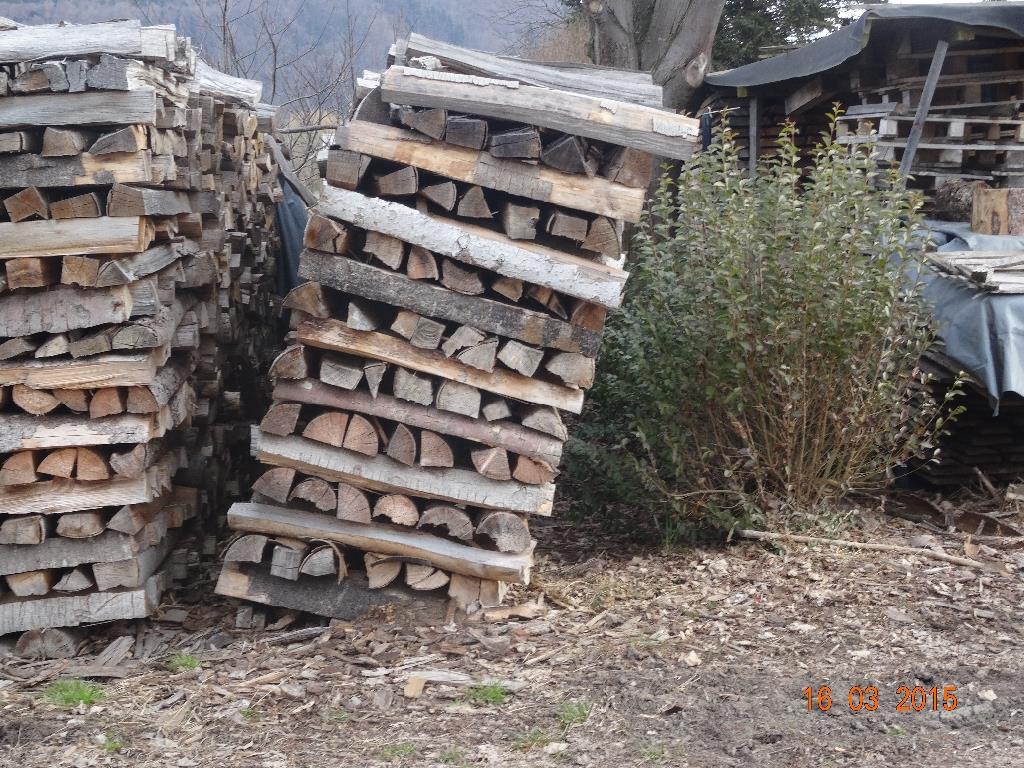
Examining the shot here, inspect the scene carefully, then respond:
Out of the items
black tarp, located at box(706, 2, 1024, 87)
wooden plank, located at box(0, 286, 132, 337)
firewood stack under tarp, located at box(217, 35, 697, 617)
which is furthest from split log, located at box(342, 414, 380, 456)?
black tarp, located at box(706, 2, 1024, 87)

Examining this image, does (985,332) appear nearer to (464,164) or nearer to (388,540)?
(464,164)

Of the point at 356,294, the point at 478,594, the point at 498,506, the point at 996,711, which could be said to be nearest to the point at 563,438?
the point at 498,506

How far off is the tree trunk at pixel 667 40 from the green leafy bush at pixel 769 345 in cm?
491

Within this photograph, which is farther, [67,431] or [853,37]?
[853,37]

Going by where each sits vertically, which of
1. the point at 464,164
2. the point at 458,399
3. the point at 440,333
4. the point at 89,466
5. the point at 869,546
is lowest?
the point at 869,546

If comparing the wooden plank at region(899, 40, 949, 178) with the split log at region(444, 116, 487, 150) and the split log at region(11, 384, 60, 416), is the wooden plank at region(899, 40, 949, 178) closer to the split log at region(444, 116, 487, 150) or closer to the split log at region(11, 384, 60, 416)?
the split log at region(444, 116, 487, 150)

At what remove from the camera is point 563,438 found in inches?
168

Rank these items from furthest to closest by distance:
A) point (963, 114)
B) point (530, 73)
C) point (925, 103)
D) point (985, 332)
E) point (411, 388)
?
1. point (963, 114)
2. point (925, 103)
3. point (985, 332)
4. point (530, 73)
5. point (411, 388)

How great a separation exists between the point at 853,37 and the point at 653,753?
728cm

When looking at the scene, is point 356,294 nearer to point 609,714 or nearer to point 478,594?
point 478,594

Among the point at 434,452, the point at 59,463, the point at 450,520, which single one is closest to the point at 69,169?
the point at 59,463

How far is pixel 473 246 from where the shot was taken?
407cm

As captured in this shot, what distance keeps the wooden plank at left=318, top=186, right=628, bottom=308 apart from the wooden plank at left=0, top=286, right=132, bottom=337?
990mm

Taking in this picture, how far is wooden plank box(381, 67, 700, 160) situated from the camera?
399cm
